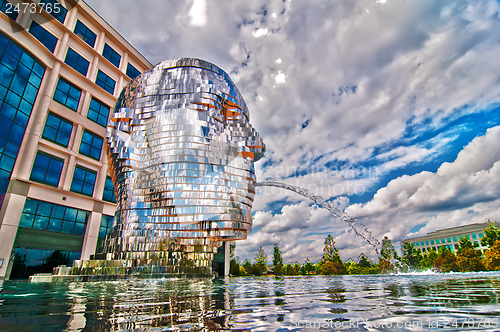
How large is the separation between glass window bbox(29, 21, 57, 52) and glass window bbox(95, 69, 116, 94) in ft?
15.3

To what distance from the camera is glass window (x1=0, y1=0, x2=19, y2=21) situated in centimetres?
1861

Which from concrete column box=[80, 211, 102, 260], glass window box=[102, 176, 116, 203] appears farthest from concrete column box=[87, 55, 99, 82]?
concrete column box=[80, 211, 102, 260]

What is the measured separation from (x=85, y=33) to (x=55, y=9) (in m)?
3.20

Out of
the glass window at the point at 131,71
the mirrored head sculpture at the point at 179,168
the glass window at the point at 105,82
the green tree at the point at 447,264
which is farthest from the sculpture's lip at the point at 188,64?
the green tree at the point at 447,264

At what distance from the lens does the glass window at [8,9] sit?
1861 centimetres

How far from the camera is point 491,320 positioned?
2.04 meters

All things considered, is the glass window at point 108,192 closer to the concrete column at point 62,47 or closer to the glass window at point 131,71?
the concrete column at point 62,47

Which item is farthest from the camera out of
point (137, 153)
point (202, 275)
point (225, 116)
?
point (225, 116)

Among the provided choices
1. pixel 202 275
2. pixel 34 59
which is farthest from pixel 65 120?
pixel 202 275

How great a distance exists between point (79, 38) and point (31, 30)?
4.33 meters

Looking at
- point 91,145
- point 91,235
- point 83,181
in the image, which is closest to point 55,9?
point 91,145

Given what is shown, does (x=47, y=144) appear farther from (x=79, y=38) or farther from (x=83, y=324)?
(x=83, y=324)

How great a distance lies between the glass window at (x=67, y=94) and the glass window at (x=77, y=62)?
2.06 meters

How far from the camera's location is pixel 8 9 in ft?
62.2
